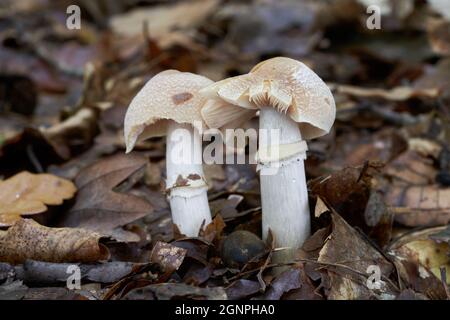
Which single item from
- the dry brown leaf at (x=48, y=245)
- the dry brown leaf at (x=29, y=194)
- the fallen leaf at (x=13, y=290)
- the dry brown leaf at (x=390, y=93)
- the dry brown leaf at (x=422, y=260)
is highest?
the dry brown leaf at (x=390, y=93)

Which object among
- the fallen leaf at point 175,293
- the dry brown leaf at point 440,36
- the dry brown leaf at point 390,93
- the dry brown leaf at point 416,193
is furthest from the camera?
the dry brown leaf at point 440,36

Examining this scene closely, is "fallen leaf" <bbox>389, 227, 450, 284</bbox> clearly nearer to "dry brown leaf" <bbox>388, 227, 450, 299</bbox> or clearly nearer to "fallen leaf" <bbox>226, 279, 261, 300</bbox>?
"dry brown leaf" <bbox>388, 227, 450, 299</bbox>

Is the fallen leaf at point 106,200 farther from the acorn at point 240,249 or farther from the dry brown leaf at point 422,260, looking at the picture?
the dry brown leaf at point 422,260

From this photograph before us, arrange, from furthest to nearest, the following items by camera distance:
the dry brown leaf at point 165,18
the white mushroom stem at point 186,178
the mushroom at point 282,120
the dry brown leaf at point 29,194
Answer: the dry brown leaf at point 165,18
the dry brown leaf at point 29,194
the white mushroom stem at point 186,178
the mushroom at point 282,120

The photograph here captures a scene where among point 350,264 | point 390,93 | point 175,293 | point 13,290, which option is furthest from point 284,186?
point 390,93

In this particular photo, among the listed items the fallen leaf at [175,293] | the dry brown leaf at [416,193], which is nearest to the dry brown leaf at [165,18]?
the dry brown leaf at [416,193]

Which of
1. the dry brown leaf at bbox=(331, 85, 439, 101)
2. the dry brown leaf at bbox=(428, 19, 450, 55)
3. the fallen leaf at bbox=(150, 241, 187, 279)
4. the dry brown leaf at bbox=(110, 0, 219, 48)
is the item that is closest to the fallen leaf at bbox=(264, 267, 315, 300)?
the fallen leaf at bbox=(150, 241, 187, 279)

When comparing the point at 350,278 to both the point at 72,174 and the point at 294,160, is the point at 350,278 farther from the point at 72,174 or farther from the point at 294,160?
the point at 72,174
